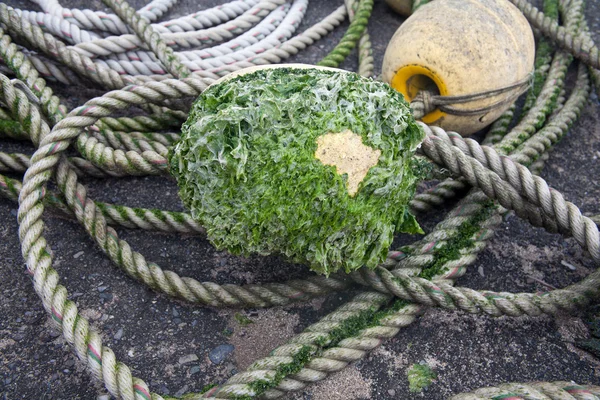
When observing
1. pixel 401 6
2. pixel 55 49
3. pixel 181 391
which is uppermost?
pixel 401 6

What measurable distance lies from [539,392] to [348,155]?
2.38 feet

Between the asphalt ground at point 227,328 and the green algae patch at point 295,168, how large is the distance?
287 millimetres

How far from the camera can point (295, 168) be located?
4.02 ft

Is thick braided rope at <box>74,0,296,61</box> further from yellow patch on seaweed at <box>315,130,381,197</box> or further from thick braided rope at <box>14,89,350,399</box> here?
yellow patch on seaweed at <box>315,130,381,197</box>

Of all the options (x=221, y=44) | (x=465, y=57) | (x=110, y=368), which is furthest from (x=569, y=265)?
(x=221, y=44)

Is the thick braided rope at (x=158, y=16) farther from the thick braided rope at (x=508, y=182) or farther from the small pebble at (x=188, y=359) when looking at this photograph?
the small pebble at (x=188, y=359)

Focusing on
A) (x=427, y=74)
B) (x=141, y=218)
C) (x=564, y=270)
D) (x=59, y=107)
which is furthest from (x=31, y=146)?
(x=564, y=270)

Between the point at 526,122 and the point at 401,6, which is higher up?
the point at 401,6

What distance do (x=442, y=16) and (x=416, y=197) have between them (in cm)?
67

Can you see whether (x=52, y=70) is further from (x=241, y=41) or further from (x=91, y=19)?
(x=241, y=41)

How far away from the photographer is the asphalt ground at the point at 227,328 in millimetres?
1395

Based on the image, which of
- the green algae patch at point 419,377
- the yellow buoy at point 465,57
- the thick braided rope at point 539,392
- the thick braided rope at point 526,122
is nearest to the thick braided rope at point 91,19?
the yellow buoy at point 465,57

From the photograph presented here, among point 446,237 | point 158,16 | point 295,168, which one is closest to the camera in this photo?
point 295,168

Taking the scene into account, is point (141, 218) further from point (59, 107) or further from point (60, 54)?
point (60, 54)
